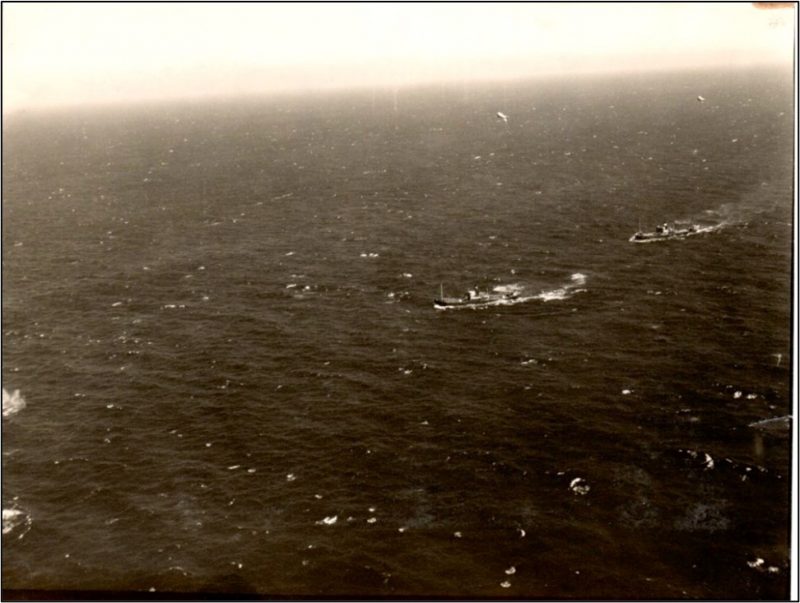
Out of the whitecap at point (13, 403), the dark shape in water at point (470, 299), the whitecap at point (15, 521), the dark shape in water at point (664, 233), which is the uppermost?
the dark shape in water at point (664, 233)

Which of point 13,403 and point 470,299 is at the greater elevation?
point 470,299

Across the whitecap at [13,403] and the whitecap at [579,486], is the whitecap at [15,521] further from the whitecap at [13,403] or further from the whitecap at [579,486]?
the whitecap at [579,486]

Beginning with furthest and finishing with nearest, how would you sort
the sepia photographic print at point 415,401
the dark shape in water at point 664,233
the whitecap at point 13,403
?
the dark shape in water at point 664,233, the whitecap at point 13,403, the sepia photographic print at point 415,401

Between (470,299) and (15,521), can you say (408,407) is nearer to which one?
(470,299)

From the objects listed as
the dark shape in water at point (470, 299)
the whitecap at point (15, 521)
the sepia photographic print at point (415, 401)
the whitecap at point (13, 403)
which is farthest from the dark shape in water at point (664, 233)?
the whitecap at point (15, 521)

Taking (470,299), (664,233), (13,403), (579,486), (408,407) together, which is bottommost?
(579,486)

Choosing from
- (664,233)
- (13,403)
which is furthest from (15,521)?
(664,233)

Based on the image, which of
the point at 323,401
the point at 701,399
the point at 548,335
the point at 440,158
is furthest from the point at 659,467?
the point at 440,158

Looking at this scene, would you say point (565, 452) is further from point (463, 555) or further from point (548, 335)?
point (548, 335)

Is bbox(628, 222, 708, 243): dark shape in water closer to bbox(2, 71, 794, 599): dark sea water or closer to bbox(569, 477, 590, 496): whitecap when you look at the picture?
bbox(2, 71, 794, 599): dark sea water
